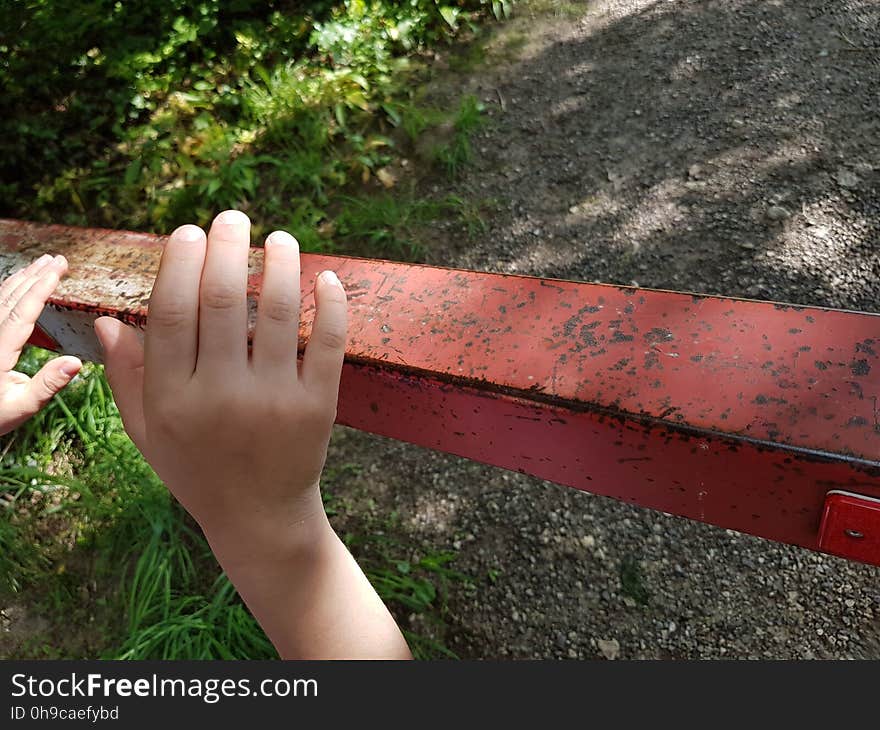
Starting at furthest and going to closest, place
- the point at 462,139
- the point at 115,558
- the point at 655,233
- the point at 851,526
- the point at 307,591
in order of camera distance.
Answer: the point at 462,139
the point at 655,233
the point at 115,558
the point at 307,591
the point at 851,526

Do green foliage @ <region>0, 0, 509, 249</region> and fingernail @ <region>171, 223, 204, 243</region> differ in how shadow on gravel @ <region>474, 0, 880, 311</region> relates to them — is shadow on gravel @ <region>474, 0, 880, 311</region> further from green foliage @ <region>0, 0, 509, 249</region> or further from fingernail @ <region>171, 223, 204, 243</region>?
fingernail @ <region>171, 223, 204, 243</region>

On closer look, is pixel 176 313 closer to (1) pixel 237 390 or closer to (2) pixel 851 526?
(1) pixel 237 390

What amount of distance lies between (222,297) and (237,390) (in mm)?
108

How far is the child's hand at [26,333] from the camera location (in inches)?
49.4

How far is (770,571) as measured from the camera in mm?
2041

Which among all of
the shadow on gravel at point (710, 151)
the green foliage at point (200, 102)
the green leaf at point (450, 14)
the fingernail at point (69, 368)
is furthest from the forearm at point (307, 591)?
the green leaf at point (450, 14)

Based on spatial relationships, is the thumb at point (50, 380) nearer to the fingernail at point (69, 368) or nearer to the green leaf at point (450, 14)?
the fingernail at point (69, 368)

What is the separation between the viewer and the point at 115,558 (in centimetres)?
253

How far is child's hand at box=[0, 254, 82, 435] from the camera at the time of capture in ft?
4.12

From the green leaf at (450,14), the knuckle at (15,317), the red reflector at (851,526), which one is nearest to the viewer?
the red reflector at (851,526)

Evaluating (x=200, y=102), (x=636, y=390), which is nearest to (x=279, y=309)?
(x=636, y=390)

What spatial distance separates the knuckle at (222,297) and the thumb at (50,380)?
0.59m

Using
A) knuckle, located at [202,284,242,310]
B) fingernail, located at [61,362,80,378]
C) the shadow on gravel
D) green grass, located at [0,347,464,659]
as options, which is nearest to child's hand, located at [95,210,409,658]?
knuckle, located at [202,284,242,310]

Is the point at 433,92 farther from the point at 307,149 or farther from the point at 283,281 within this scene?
the point at 283,281
